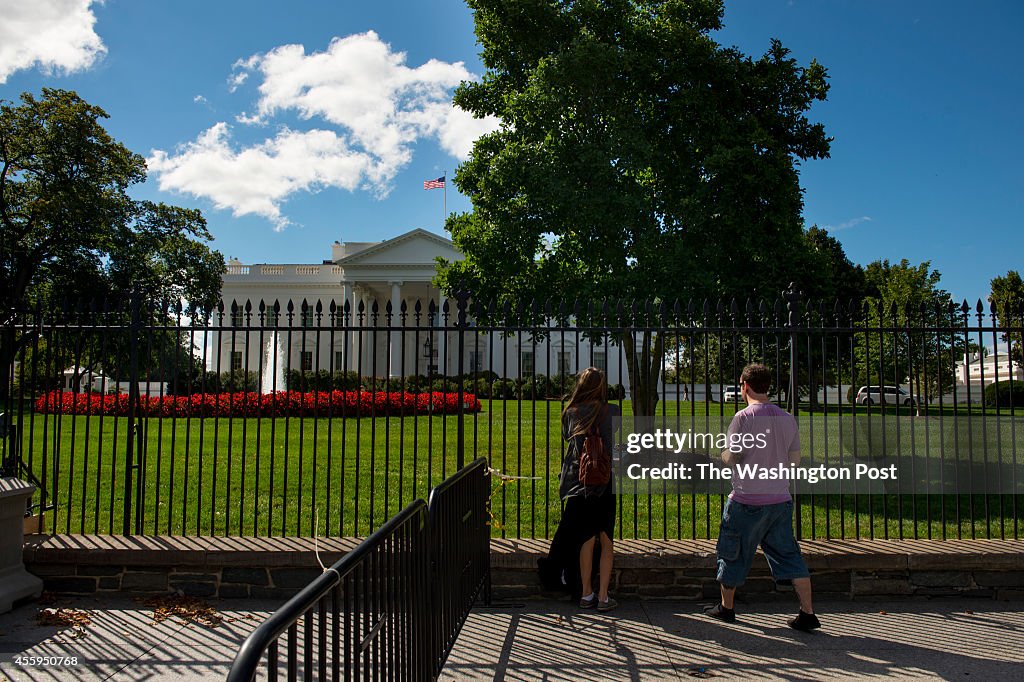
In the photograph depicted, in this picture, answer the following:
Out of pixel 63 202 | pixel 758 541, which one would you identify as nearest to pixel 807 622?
pixel 758 541

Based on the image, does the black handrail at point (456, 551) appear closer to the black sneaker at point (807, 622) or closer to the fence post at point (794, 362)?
the black sneaker at point (807, 622)

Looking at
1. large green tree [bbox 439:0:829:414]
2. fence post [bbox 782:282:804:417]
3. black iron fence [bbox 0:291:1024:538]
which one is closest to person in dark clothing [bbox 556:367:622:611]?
black iron fence [bbox 0:291:1024:538]

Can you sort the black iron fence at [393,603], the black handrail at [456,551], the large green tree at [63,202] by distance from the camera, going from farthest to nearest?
the large green tree at [63,202] → the black handrail at [456,551] → the black iron fence at [393,603]

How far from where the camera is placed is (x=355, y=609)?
245 centimetres

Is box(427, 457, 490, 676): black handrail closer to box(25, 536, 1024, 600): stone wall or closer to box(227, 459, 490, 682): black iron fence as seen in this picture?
box(227, 459, 490, 682): black iron fence

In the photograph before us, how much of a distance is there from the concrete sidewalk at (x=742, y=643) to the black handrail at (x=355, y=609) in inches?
43.0

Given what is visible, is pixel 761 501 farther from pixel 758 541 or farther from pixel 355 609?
pixel 355 609

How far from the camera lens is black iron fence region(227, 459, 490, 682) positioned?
1985mm

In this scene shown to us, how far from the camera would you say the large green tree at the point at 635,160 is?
11.8m

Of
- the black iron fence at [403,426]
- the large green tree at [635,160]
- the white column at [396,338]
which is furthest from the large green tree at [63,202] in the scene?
the large green tree at [635,160]

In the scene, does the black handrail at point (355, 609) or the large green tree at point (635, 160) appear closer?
the black handrail at point (355, 609)

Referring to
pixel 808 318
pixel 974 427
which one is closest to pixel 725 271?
pixel 808 318

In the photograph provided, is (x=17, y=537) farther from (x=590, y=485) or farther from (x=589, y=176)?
(x=589, y=176)

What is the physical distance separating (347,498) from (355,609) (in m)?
6.55
